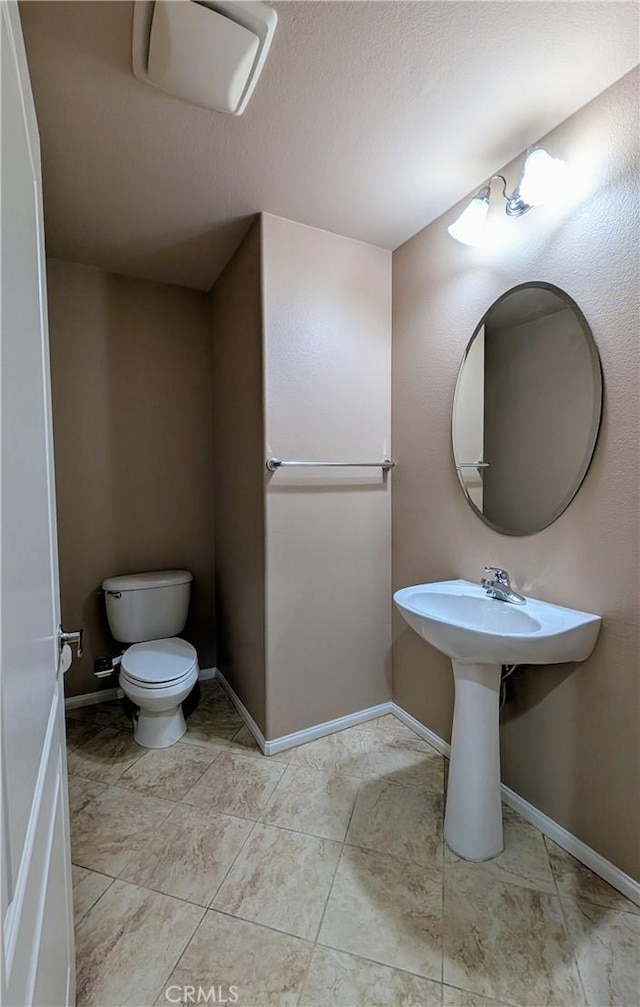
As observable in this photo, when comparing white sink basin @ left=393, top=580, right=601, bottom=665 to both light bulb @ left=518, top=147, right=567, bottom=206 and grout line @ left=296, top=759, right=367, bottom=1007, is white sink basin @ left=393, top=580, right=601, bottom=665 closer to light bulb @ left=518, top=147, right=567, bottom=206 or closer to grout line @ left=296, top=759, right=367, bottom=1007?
grout line @ left=296, top=759, right=367, bottom=1007

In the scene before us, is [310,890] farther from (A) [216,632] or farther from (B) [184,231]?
Answer: (B) [184,231]

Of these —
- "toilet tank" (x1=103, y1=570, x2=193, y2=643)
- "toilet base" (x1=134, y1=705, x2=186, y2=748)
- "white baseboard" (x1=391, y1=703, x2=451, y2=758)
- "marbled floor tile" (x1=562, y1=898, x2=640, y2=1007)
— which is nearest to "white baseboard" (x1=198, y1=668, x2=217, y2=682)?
"toilet tank" (x1=103, y1=570, x2=193, y2=643)

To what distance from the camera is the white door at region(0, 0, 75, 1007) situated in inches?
18.8

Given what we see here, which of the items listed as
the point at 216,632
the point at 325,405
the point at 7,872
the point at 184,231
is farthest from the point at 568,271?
the point at 216,632

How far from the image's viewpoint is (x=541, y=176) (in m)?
1.34

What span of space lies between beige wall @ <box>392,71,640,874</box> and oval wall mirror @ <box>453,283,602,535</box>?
0.14ft

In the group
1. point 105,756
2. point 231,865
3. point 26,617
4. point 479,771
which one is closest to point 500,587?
point 479,771

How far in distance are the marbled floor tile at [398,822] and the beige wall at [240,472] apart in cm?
55

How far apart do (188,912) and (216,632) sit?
5.01ft

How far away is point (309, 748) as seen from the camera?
6.48 feet

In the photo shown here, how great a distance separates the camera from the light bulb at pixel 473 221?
1.54m

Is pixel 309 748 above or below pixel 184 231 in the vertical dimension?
below

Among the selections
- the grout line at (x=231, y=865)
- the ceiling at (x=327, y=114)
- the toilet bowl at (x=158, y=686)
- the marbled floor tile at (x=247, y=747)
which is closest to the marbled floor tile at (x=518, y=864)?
the grout line at (x=231, y=865)

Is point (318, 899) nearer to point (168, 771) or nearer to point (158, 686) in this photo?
point (168, 771)
